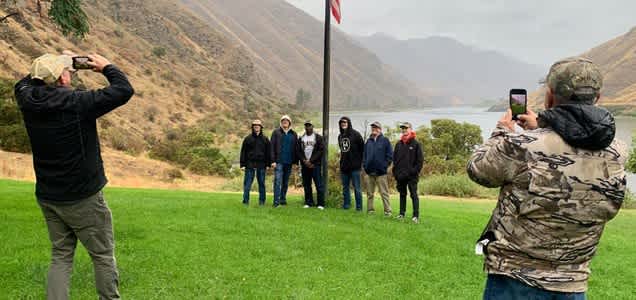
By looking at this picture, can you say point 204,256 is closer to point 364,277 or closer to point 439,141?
point 364,277

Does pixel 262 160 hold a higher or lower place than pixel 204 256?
higher

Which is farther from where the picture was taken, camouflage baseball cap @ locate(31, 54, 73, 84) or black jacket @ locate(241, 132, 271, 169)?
black jacket @ locate(241, 132, 271, 169)

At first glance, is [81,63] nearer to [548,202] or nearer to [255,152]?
[548,202]

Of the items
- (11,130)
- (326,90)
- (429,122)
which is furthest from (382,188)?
(429,122)

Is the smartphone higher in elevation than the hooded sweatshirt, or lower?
higher

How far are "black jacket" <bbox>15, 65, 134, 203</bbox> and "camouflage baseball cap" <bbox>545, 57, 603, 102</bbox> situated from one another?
101 inches

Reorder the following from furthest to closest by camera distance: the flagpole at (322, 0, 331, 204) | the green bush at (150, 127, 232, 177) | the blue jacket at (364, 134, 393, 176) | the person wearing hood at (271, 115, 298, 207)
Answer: the green bush at (150, 127, 232, 177) < the flagpole at (322, 0, 331, 204) < the person wearing hood at (271, 115, 298, 207) < the blue jacket at (364, 134, 393, 176)

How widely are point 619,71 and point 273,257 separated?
468 ft

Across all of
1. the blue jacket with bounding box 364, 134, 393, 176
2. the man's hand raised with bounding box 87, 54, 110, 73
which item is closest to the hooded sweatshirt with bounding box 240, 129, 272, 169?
the blue jacket with bounding box 364, 134, 393, 176

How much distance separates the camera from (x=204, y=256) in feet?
20.1

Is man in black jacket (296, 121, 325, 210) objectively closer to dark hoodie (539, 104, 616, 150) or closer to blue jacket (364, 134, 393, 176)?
blue jacket (364, 134, 393, 176)

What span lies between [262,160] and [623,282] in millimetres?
6484

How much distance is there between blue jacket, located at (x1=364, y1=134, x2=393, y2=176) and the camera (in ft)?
31.0

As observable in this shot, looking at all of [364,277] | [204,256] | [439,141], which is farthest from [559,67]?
[439,141]
